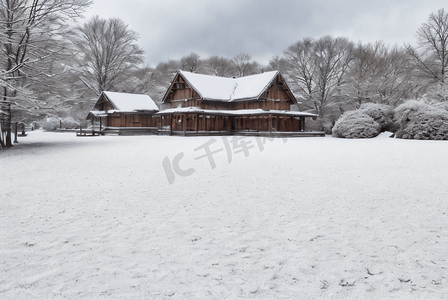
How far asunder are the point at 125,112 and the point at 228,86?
13307 mm

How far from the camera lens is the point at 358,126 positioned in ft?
81.4

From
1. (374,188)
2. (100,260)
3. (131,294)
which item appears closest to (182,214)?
(100,260)

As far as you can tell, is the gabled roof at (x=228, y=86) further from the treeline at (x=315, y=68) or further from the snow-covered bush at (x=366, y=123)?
the treeline at (x=315, y=68)

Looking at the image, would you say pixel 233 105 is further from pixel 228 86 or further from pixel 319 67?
pixel 319 67

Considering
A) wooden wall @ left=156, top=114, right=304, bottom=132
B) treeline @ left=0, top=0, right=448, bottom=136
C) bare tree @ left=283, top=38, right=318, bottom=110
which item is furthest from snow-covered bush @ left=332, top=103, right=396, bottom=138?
bare tree @ left=283, top=38, right=318, bottom=110

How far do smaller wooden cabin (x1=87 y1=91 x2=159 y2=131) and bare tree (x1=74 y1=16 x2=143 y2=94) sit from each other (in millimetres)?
6561

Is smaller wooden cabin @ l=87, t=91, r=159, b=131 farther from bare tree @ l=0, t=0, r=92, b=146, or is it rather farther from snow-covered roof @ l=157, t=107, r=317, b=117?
bare tree @ l=0, t=0, r=92, b=146

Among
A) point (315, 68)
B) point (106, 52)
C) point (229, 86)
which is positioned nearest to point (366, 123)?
point (229, 86)

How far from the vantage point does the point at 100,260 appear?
3307 mm

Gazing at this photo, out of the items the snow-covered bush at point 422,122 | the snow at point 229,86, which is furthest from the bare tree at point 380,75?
the snow-covered bush at point 422,122

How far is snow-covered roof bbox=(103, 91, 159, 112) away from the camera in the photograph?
35500 mm

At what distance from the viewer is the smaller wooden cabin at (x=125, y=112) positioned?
35625 millimetres

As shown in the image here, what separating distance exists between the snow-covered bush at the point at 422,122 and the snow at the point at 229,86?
13.9m

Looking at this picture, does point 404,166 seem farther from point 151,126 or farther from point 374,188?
point 151,126
